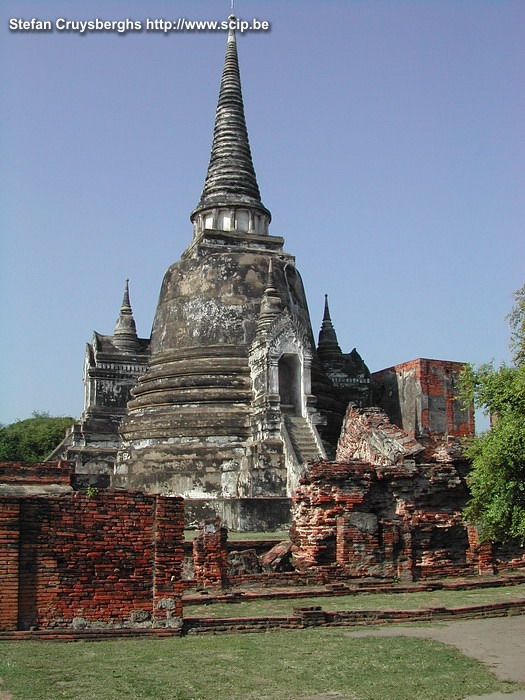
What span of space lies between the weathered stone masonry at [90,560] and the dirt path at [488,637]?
88.9 inches

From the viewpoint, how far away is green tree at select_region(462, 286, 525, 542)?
11.6 meters

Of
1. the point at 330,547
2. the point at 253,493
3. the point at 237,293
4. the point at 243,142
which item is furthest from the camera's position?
the point at 243,142

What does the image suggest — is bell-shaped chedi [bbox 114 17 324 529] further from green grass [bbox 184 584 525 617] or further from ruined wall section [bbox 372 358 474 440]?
green grass [bbox 184 584 525 617]

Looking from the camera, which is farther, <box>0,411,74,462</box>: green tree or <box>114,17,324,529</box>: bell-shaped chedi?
<box>0,411,74,462</box>: green tree

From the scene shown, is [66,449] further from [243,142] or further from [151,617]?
[151,617]

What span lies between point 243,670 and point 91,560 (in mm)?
2506

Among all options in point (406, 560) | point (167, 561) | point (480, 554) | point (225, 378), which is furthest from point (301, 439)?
point (167, 561)

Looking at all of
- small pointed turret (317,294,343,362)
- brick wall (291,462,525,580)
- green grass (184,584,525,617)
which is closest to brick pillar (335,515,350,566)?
brick wall (291,462,525,580)

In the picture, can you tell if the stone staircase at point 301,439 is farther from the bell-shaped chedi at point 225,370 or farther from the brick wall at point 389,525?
the brick wall at point 389,525

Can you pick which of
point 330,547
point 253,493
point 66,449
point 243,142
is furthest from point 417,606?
point 243,142

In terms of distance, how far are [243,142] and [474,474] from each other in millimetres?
22917

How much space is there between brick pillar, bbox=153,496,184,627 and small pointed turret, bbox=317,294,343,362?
21731mm

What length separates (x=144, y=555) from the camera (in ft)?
32.1

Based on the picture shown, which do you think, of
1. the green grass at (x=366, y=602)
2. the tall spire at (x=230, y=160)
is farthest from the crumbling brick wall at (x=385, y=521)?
the tall spire at (x=230, y=160)
